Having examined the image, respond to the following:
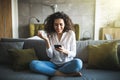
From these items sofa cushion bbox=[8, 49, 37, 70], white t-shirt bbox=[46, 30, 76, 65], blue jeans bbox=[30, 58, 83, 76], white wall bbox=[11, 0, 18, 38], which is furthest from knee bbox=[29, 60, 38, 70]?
white wall bbox=[11, 0, 18, 38]

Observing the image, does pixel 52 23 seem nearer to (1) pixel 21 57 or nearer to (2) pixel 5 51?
(1) pixel 21 57

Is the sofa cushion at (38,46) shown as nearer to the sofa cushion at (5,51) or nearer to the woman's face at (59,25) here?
the sofa cushion at (5,51)

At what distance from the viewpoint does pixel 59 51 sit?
256 cm

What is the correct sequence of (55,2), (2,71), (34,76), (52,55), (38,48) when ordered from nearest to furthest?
(34,76) → (2,71) → (52,55) → (38,48) → (55,2)

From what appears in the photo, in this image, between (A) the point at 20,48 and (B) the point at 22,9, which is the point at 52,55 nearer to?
(A) the point at 20,48

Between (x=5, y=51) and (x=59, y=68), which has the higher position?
(x=5, y=51)

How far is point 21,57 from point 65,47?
565 millimetres

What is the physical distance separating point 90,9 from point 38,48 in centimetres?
306

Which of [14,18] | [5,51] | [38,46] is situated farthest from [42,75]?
[14,18]

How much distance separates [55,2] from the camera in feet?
18.3

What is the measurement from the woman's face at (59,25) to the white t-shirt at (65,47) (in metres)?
0.08

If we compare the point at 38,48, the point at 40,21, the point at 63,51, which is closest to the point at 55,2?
the point at 40,21

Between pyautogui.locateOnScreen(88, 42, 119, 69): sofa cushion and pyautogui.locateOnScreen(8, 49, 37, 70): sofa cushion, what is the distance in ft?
2.46

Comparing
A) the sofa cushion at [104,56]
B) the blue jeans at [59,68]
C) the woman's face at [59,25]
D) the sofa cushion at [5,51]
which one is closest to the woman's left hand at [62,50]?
the blue jeans at [59,68]
